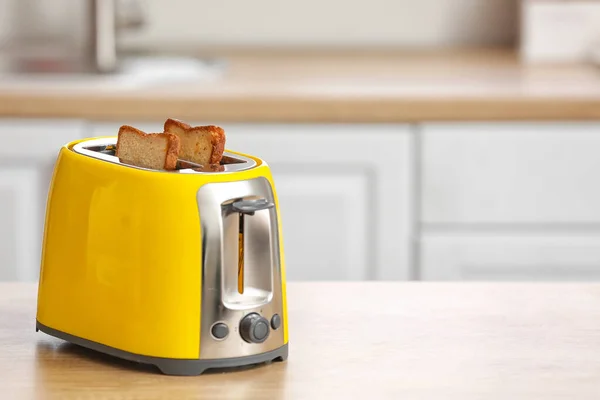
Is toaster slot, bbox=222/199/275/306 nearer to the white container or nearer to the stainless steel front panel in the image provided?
the stainless steel front panel

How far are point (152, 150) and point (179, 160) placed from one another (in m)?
0.03

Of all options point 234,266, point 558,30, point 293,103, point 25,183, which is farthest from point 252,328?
point 558,30

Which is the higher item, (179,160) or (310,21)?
(310,21)

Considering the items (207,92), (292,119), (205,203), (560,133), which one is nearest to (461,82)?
(560,133)

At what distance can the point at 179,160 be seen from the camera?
0.94m

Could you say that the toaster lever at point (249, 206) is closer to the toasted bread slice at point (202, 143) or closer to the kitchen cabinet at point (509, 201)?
A: the toasted bread slice at point (202, 143)

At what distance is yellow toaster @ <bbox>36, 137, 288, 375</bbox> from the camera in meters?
0.86

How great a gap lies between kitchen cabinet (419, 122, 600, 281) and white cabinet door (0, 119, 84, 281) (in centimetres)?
69

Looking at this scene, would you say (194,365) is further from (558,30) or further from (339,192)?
(558,30)

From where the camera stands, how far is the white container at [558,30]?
8.62ft

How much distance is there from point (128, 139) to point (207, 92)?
1165 mm

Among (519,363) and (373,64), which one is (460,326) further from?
(373,64)

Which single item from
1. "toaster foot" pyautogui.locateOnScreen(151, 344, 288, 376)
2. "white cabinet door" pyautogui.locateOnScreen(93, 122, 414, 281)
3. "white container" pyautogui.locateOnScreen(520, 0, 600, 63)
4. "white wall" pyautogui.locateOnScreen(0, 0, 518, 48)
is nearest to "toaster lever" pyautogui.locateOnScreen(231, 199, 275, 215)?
"toaster foot" pyautogui.locateOnScreen(151, 344, 288, 376)

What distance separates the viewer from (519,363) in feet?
3.00
